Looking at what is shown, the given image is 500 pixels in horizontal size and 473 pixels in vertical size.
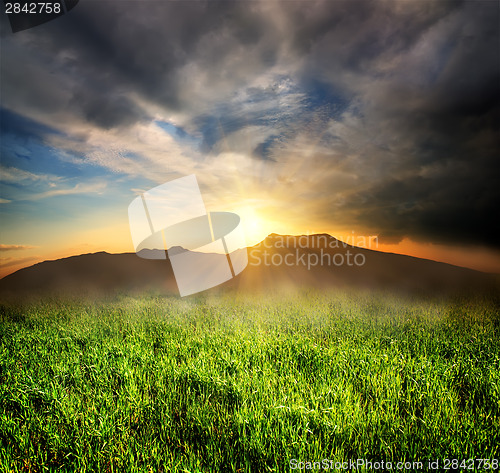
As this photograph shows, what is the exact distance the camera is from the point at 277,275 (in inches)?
497

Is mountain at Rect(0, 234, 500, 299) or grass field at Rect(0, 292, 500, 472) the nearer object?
grass field at Rect(0, 292, 500, 472)

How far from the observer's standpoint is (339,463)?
2176mm

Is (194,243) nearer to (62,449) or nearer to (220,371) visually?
(220,371)

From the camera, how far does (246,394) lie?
3051 mm

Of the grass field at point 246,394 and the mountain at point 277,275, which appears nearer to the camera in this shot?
the grass field at point 246,394

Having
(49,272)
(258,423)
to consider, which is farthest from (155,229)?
(49,272)

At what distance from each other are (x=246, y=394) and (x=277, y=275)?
31.7 feet

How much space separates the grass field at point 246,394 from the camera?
2.35m

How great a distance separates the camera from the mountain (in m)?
11.4

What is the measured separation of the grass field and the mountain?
16.1ft

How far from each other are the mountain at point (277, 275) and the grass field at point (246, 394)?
4.91 metres

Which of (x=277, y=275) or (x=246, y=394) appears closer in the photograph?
(x=246, y=394)

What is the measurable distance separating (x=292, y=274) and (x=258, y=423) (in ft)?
34.8

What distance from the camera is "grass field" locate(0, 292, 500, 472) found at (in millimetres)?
2354
